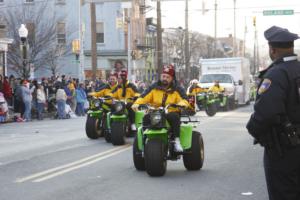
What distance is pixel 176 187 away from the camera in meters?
9.38

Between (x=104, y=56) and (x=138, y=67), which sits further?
(x=138, y=67)

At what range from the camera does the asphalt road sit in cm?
888

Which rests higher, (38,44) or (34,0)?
(34,0)

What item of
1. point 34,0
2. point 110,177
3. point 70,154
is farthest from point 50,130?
point 34,0

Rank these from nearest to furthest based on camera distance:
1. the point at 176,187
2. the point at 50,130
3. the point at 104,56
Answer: the point at 176,187 → the point at 50,130 → the point at 104,56

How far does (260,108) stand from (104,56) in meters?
51.2

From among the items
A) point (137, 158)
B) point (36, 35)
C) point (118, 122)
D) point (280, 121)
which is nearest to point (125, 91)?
point (118, 122)

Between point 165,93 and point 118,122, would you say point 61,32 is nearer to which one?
point 118,122

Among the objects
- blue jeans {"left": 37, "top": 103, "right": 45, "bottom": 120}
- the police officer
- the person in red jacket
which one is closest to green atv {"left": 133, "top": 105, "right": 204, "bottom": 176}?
the police officer

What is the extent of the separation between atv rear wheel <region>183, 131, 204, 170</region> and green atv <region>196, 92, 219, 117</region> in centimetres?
1660

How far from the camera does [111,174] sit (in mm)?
10703

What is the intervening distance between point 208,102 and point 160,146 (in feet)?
58.7

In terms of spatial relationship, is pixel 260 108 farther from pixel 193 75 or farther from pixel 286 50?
pixel 193 75

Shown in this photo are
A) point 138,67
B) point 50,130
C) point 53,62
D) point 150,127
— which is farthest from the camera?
point 138,67
